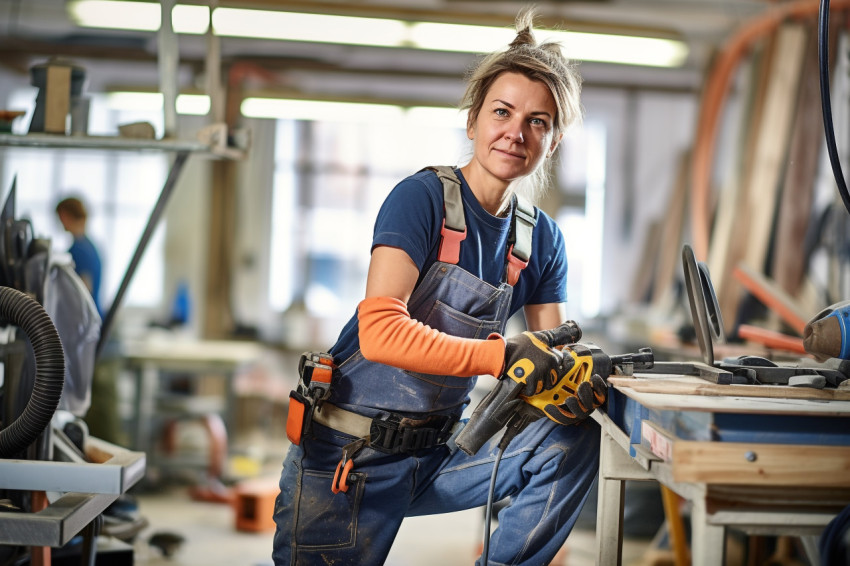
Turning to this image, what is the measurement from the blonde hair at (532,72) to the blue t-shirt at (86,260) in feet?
13.4

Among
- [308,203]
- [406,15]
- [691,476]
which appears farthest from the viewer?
[308,203]

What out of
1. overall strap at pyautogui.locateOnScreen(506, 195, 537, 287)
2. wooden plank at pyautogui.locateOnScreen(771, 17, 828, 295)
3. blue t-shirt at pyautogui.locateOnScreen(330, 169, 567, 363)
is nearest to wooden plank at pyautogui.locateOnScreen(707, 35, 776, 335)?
wooden plank at pyautogui.locateOnScreen(771, 17, 828, 295)

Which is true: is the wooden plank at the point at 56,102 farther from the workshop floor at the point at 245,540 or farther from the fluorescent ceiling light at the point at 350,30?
the workshop floor at the point at 245,540

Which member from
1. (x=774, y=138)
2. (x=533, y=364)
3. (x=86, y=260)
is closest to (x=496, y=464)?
(x=533, y=364)

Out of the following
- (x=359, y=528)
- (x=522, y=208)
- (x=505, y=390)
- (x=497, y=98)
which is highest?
(x=497, y=98)

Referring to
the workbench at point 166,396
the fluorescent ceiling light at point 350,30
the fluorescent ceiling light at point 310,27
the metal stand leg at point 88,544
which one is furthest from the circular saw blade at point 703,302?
the workbench at point 166,396

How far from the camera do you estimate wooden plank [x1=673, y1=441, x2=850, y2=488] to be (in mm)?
1552

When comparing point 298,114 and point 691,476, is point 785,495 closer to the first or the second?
point 691,476

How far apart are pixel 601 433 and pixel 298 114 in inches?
238

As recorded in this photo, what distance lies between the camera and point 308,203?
A: 32.0 feet

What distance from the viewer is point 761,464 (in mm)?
1575

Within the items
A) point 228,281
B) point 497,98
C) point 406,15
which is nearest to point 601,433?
point 497,98

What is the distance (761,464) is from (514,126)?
1143 millimetres

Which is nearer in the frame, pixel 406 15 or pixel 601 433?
pixel 601 433
